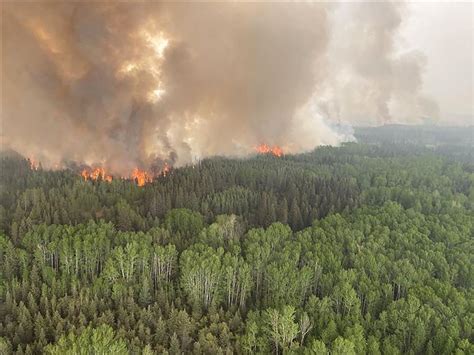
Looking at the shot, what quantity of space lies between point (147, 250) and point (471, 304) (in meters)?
63.2

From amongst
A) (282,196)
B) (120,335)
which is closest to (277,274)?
(120,335)

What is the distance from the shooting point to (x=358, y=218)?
427 feet

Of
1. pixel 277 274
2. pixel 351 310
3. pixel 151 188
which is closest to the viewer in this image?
pixel 351 310

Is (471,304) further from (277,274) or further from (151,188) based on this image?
(151,188)

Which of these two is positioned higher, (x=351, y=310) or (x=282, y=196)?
(x=282, y=196)

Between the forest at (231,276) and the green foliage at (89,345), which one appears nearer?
the green foliage at (89,345)

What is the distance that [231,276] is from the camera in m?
90.1

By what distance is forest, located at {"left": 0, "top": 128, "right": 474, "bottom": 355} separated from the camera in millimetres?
71438

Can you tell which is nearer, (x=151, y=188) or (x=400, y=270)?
(x=400, y=270)

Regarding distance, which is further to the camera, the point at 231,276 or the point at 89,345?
the point at 231,276

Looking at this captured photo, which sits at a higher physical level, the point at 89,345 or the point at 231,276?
the point at 231,276

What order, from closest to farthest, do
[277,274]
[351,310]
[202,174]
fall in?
→ [351,310] → [277,274] → [202,174]

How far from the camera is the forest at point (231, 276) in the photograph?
234 feet

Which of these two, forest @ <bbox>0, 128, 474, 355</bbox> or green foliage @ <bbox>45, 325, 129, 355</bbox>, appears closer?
green foliage @ <bbox>45, 325, 129, 355</bbox>
